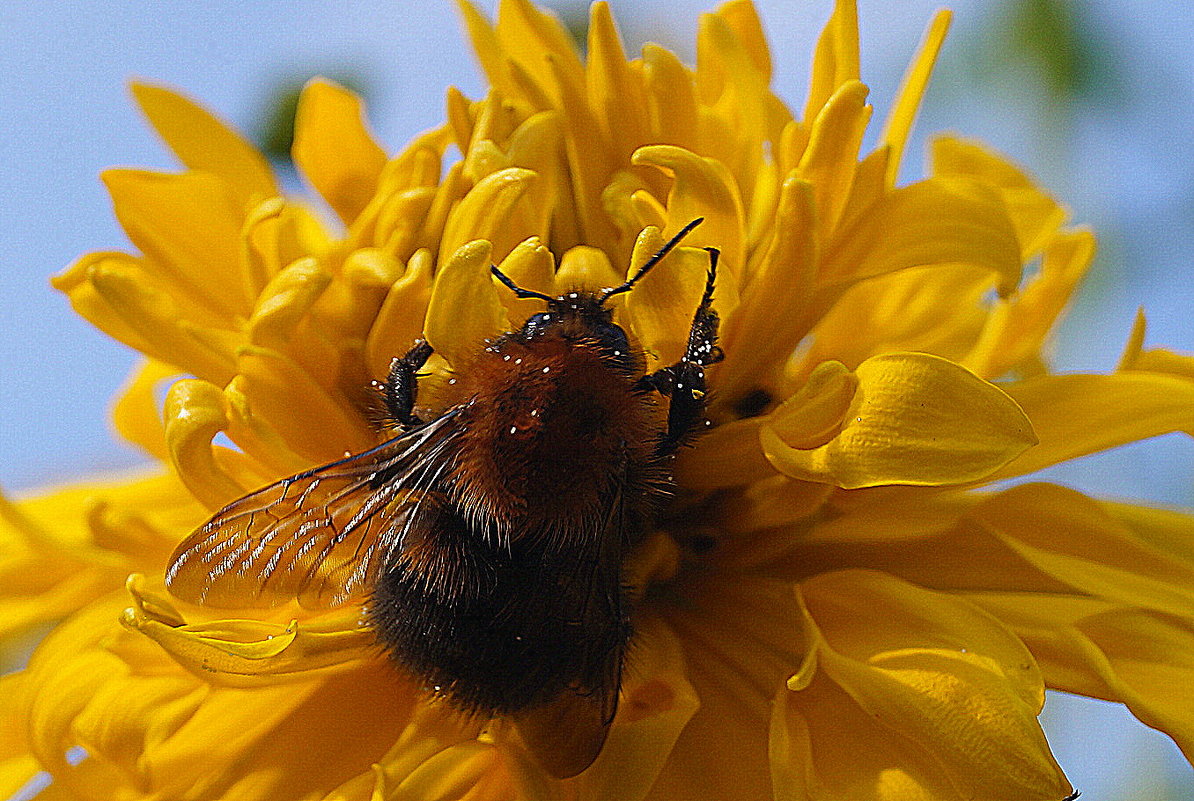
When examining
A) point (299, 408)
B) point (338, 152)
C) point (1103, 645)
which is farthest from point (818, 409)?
point (338, 152)

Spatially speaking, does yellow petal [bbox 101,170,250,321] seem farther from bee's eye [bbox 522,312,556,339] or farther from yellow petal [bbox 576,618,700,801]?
yellow petal [bbox 576,618,700,801]

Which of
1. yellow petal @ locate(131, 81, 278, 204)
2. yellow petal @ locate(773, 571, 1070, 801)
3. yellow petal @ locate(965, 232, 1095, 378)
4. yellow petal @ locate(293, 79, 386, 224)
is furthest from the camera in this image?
yellow petal @ locate(131, 81, 278, 204)

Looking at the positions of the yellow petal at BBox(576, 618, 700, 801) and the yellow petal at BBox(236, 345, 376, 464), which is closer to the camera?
the yellow petal at BBox(576, 618, 700, 801)

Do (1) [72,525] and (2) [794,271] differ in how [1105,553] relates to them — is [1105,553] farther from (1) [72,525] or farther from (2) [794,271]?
(1) [72,525]

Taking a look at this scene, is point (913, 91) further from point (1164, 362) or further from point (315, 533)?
point (315, 533)

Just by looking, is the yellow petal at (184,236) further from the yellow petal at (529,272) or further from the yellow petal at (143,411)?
the yellow petal at (529,272)

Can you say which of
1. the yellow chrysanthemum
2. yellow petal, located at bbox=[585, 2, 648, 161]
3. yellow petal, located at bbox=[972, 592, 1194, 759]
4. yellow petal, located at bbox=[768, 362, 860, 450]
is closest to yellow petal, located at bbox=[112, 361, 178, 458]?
the yellow chrysanthemum
